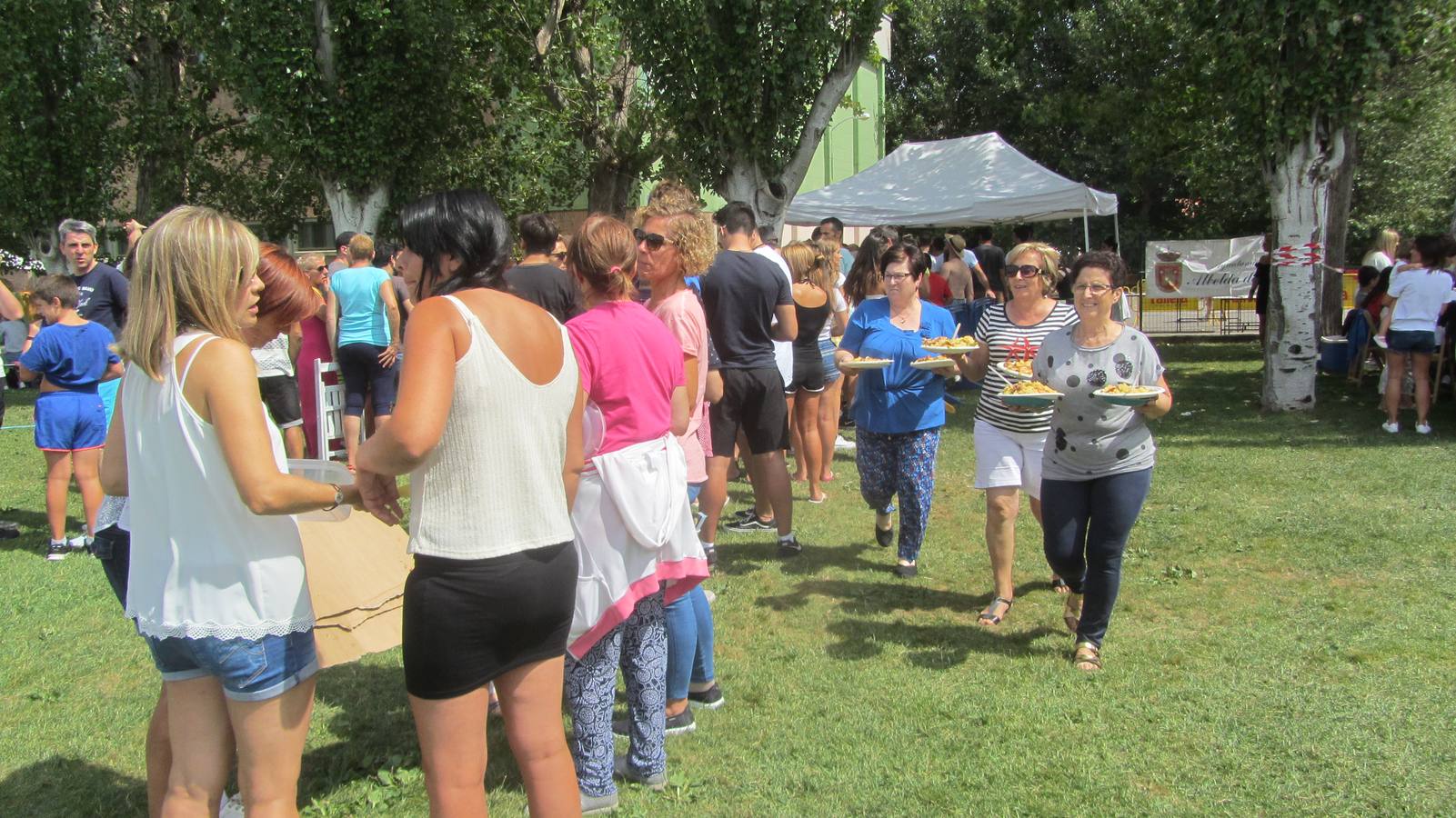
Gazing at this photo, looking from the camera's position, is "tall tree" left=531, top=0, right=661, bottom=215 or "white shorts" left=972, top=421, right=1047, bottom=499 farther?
"tall tree" left=531, top=0, right=661, bottom=215

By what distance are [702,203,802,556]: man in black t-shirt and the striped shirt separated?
4.07 ft

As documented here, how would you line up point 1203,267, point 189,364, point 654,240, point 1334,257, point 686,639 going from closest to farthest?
point 189,364, point 686,639, point 654,240, point 1334,257, point 1203,267

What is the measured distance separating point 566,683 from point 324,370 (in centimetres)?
644

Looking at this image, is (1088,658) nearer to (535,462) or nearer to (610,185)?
(535,462)

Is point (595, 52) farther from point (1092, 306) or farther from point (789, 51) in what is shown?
point (1092, 306)

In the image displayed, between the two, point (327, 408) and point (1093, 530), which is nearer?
point (1093, 530)

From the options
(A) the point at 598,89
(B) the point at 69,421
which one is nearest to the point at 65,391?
(B) the point at 69,421

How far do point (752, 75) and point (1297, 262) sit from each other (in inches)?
257

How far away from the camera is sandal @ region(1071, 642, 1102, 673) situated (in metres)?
4.42

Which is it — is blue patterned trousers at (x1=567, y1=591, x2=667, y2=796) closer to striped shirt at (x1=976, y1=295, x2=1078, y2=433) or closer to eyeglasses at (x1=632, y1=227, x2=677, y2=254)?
eyeglasses at (x1=632, y1=227, x2=677, y2=254)

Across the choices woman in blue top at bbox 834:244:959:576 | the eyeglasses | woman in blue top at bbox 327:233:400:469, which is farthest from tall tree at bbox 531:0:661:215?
the eyeglasses

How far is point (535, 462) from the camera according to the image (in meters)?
2.44

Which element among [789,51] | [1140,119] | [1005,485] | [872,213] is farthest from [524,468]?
[1140,119]

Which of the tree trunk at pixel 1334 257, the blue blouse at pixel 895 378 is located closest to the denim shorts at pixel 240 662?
the blue blouse at pixel 895 378
